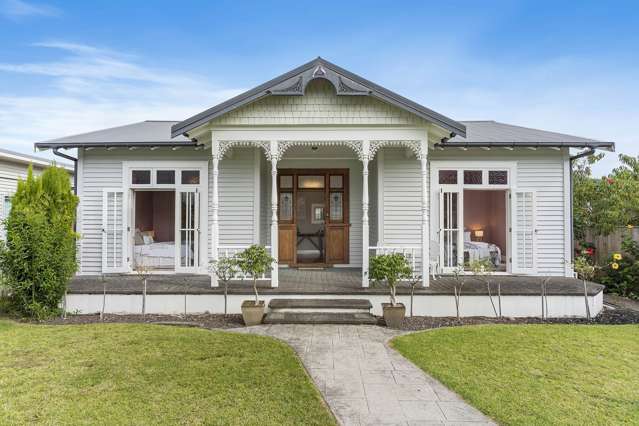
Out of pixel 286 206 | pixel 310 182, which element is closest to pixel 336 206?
pixel 310 182

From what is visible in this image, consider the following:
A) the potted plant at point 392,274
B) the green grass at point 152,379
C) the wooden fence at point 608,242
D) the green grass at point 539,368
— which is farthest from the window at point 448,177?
the green grass at point 152,379

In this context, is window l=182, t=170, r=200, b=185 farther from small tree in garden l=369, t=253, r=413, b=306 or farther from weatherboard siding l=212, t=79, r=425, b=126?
small tree in garden l=369, t=253, r=413, b=306

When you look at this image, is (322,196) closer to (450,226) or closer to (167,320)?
(450,226)

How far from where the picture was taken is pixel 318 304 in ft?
19.2

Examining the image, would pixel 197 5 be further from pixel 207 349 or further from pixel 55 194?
pixel 207 349

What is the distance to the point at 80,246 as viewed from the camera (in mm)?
8320

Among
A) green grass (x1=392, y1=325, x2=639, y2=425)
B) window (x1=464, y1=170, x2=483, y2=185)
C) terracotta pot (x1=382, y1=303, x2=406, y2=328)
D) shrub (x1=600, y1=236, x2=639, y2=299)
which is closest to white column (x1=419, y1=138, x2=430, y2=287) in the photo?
terracotta pot (x1=382, y1=303, x2=406, y2=328)

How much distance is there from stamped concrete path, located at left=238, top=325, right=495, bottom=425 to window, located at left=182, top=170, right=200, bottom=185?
4.44 metres

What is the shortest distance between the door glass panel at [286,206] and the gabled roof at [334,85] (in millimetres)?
3138

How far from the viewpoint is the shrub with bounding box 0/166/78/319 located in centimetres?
571

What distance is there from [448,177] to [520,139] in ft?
5.62

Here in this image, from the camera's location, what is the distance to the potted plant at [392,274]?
539cm

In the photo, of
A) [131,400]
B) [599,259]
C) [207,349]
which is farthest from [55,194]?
[599,259]

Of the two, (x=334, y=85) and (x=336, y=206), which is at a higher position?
(x=334, y=85)
